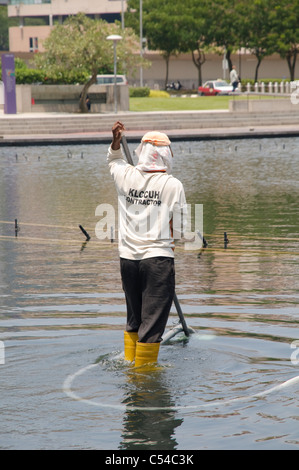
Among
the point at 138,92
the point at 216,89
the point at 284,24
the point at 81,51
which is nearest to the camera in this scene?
the point at 81,51

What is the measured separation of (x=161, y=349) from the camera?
283 inches

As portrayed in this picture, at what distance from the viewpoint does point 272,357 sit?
22.7 feet

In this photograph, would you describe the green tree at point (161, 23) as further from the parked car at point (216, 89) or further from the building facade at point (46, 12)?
the building facade at point (46, 12)

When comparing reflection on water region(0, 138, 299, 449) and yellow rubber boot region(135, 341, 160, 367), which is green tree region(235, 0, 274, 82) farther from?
yellow rubber boot region(135, 341, 160, 367)

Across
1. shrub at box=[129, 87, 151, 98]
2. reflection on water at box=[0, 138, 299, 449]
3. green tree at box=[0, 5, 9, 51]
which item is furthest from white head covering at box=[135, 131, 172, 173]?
green tree at box=[0, 5, 9, 51]

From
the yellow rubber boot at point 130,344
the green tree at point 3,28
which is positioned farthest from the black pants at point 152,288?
the green tree at point 3,28

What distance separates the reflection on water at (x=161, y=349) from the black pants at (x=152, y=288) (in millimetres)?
369

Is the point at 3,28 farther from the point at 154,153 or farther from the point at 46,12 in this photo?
the point at 154,153

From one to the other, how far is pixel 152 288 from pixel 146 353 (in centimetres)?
51

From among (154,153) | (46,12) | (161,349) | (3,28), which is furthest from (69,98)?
(3,28)

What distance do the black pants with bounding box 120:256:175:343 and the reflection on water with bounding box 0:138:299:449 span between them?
14.5 inches

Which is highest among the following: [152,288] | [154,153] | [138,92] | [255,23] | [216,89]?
[255,23]

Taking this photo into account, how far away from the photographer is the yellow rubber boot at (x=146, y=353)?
250 inches

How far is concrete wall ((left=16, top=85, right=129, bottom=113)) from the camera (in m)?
44.4
